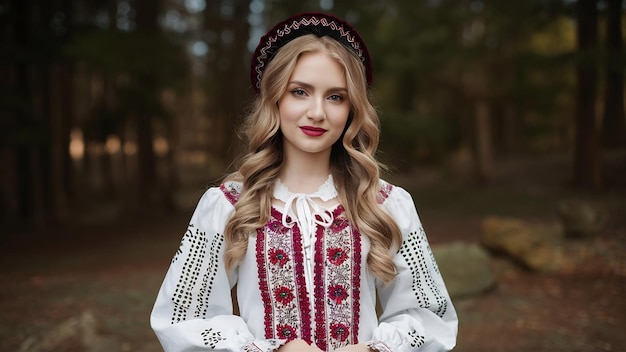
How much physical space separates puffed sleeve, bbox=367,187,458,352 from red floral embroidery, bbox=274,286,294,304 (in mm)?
342

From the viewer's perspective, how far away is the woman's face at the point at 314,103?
2.08m

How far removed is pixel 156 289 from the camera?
6965mm

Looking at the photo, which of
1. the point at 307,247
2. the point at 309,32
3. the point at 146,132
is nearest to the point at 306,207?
the point at 307,247

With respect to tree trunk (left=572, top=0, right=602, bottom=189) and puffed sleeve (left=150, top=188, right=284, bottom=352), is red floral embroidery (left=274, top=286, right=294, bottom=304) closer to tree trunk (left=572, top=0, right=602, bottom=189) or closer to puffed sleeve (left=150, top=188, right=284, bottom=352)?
puffed sleeve (left=150, top=188, right=284, bottom=352)

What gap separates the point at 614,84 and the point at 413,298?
12.5 meters

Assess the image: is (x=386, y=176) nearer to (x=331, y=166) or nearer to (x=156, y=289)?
(x=156, y=289)

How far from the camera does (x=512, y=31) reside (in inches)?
467

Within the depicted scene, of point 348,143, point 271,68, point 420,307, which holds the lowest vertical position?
point 420,307

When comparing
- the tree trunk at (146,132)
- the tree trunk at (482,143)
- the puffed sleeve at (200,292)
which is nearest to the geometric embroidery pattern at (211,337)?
the puffed sleeve at (200,292)

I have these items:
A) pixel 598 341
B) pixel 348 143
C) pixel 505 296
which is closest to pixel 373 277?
pixel 348 143

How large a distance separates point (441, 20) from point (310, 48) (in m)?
11.1

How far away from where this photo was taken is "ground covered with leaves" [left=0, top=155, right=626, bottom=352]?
203 inches

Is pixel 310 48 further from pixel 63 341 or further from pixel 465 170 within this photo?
pixel 465 170

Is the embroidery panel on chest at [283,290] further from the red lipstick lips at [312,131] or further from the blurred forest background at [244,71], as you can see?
the blurred forest background at [244,71]
